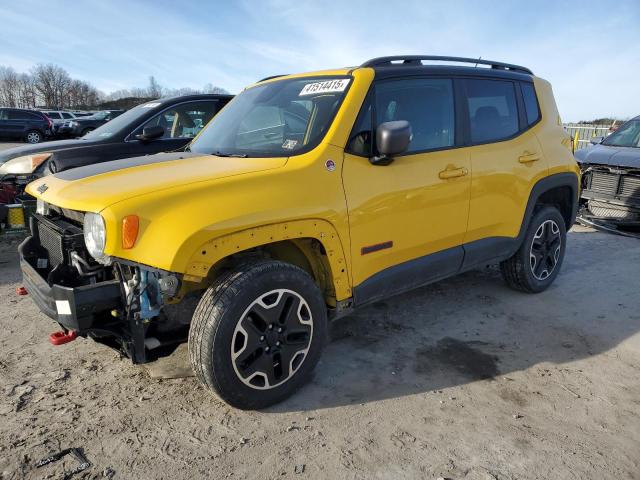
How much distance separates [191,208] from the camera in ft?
8.02

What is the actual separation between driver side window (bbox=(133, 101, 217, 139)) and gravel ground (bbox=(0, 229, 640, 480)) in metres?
2.92

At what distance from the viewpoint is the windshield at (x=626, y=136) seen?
25.4 ft

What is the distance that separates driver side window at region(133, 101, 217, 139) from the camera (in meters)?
6.26

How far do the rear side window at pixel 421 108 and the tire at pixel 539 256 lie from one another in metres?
1.47

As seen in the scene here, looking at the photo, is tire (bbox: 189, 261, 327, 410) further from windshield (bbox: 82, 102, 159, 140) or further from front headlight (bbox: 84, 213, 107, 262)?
windshield (bbox: 82, 102, 159, 140)

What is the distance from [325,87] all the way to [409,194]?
0.91 metres

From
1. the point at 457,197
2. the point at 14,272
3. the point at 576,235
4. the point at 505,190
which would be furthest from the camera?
the point at 576,235

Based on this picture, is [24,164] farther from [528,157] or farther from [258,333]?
[528,157]

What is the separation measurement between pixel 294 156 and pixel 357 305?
103 cm

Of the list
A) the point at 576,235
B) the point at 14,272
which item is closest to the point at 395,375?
the point at 14,272

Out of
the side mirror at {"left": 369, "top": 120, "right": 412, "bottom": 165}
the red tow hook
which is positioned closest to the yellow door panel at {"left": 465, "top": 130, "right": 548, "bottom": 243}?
the side mirror at {"left": 369, "top": 120, "right": 412, "bottom": 165}

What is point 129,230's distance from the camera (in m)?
2.36

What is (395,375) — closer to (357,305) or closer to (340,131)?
(357,305)

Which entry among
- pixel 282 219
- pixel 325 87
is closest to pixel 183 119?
pixel 325 87
